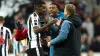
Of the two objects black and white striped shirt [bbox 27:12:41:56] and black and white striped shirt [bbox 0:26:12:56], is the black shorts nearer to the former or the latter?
black and white striped shirt [bbox 27:12:41:56]

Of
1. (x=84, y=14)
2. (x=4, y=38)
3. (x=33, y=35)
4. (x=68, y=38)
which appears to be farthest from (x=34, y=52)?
(x=84, y=14)

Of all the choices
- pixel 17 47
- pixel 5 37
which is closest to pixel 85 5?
pixel 17 47

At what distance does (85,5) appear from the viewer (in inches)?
973

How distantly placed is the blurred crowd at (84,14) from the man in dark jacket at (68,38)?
9620 millimetres

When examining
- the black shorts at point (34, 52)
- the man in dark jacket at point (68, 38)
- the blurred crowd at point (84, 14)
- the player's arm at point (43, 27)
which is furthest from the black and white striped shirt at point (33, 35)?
the blurred crowd at point (84, 14)

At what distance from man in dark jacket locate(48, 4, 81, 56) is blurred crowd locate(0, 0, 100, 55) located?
Result: 9.62 metres

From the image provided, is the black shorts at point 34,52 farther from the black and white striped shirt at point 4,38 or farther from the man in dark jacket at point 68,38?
the black and white striped shirt at point 4,38

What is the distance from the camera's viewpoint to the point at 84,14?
24641mm

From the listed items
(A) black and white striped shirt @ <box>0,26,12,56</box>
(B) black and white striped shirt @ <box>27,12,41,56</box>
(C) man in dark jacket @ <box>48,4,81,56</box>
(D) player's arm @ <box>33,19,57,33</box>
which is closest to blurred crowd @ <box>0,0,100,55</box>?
(A) black and white striped shirt @ <box>0,26,12,56</box>

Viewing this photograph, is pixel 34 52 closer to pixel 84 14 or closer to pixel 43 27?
pixel 43 27

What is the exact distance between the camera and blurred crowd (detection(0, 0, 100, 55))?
22047 millimetres

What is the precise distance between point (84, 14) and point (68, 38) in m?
13.3

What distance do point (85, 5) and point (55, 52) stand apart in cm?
1327

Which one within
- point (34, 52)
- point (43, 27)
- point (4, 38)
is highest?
point (43, 27)
